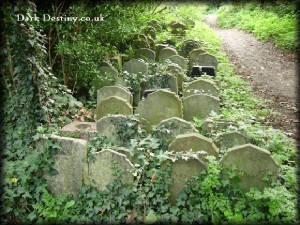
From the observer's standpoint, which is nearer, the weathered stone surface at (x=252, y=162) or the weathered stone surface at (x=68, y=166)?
the weathered stone surface at (x=252, y=162)

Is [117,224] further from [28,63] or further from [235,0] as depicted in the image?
[235,0]

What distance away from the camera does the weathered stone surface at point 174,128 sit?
3.00 m

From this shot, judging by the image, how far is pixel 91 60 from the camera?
14.5ft

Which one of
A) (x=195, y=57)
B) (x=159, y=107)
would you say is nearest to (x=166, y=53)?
(x=195, y=57)

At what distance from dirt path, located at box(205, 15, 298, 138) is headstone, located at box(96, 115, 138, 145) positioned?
105 inches

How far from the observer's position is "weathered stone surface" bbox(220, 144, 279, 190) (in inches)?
101

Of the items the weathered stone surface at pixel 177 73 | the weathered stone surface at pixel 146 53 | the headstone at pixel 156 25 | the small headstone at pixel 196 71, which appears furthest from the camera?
the headstone at pixel 156 25

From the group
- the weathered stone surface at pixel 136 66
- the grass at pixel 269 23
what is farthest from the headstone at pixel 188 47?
the grass at pixel 269 23

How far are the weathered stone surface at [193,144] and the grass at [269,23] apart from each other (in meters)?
7.25

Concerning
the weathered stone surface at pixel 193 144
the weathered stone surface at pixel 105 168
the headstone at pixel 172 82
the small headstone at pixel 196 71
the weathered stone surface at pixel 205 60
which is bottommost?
the weathered stone surface at pixel 105 168

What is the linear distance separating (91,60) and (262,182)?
10.9 feet

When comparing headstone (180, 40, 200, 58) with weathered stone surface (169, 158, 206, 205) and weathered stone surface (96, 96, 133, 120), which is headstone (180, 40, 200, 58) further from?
weathered stone surface (169, 158, 206, 205)

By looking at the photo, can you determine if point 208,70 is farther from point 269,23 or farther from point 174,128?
point 269,23

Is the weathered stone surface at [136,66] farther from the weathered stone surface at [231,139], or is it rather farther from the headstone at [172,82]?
the weathered stone surface at [231,139]
